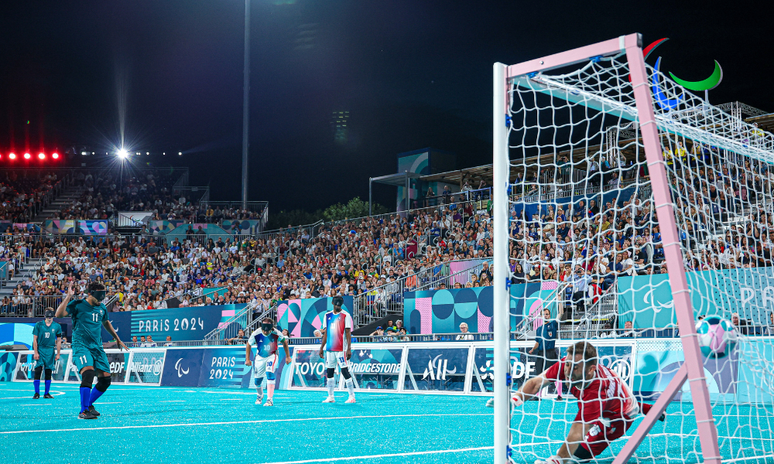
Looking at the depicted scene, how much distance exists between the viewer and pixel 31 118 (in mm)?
50094

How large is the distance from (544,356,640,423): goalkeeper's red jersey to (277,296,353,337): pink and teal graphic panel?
16.4 meters

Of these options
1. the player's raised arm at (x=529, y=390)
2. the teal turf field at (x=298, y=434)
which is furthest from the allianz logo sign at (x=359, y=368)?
the player's raised arm at (x=529, y=390)

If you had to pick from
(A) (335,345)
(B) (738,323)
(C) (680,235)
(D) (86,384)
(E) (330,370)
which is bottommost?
(E) (330,370)

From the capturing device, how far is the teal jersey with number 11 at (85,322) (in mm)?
9672

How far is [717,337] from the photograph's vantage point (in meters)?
5.09

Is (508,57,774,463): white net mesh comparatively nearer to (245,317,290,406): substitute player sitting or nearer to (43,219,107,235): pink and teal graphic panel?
(245,317,290,406): substitute player sitting

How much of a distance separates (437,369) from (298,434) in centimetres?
819

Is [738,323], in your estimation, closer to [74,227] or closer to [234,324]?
[234,324]

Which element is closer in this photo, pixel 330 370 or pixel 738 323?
pixel 738 323

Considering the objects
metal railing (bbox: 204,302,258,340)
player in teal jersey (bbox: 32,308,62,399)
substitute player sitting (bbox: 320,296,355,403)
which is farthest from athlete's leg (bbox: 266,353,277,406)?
metal railing (bbox: 204,302,258,340)

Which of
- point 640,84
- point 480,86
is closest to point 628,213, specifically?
point 640,84

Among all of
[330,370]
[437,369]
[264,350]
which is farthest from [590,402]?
[437,369]

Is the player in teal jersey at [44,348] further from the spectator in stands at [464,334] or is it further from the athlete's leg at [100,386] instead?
the spectator in stands at [464,334]

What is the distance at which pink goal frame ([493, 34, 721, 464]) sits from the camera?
11.3ft
